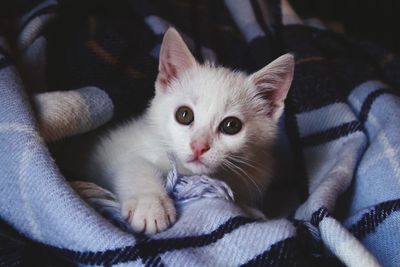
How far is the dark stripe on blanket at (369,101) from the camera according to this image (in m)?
1.37

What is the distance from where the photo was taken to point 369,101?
1.38 meters

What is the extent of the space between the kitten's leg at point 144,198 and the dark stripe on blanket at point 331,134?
0.53 m

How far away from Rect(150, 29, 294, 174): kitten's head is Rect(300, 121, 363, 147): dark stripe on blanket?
169 mm

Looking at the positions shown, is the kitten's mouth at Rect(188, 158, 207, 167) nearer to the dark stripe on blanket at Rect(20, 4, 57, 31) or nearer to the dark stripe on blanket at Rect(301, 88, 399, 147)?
the dark stripe on blanket at Rect(301, 88, 399, 147)

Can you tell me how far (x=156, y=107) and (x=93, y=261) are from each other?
0.61m

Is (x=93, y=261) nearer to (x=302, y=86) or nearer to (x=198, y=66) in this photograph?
(x=198, y=66)

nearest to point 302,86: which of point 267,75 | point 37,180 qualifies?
point 267,75

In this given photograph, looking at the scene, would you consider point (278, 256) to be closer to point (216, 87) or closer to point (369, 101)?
point (216, 87)

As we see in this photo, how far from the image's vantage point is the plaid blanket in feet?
2.65

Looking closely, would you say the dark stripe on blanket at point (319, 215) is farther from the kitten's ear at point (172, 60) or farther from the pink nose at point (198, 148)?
the kitten's ear at point (172, 60)

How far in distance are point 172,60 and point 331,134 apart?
0.54m

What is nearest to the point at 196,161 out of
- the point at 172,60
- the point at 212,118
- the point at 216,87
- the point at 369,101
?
the point at 212,118

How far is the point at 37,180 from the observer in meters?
0.86

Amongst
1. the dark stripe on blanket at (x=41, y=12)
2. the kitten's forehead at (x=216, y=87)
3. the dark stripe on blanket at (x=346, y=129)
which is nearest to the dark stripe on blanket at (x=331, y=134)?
the dark stripe on blanket at (x=346, y=129)
